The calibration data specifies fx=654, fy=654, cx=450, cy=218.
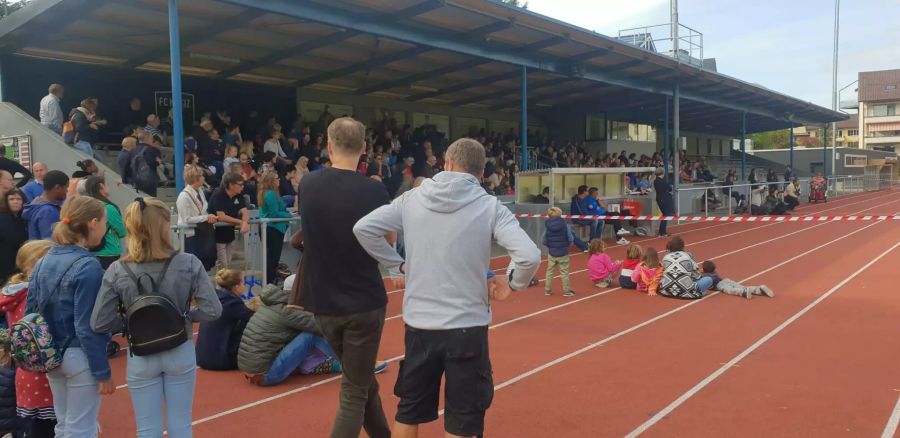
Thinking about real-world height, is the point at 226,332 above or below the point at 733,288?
above

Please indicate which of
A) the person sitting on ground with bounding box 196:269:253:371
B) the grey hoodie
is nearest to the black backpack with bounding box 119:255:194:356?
the grey hoodie

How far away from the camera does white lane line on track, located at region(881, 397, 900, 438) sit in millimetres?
4461

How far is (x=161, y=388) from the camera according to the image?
3260mm

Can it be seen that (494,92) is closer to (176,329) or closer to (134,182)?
(134,182)

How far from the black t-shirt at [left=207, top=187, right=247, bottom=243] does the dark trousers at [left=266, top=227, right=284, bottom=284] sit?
0.63 m

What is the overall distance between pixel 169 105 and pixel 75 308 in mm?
15060

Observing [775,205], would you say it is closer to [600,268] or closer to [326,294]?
[600,268]

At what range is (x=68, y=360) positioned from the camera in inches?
134

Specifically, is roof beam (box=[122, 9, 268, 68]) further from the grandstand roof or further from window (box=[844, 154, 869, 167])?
window (box=[844, 154, 869, 167])

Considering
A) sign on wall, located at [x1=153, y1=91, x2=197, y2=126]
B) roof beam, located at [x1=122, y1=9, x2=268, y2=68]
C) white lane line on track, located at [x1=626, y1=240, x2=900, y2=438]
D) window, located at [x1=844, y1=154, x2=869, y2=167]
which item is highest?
roof beam, located at [x1=122, y1=9, x2=268, y2=68]

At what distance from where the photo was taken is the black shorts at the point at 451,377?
2.87 meters

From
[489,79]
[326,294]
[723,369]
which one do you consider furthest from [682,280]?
[489,79]

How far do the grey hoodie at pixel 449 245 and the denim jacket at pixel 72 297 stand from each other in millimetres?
1441

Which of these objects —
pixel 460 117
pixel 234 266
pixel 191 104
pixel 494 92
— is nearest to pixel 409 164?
pixel 191 104
